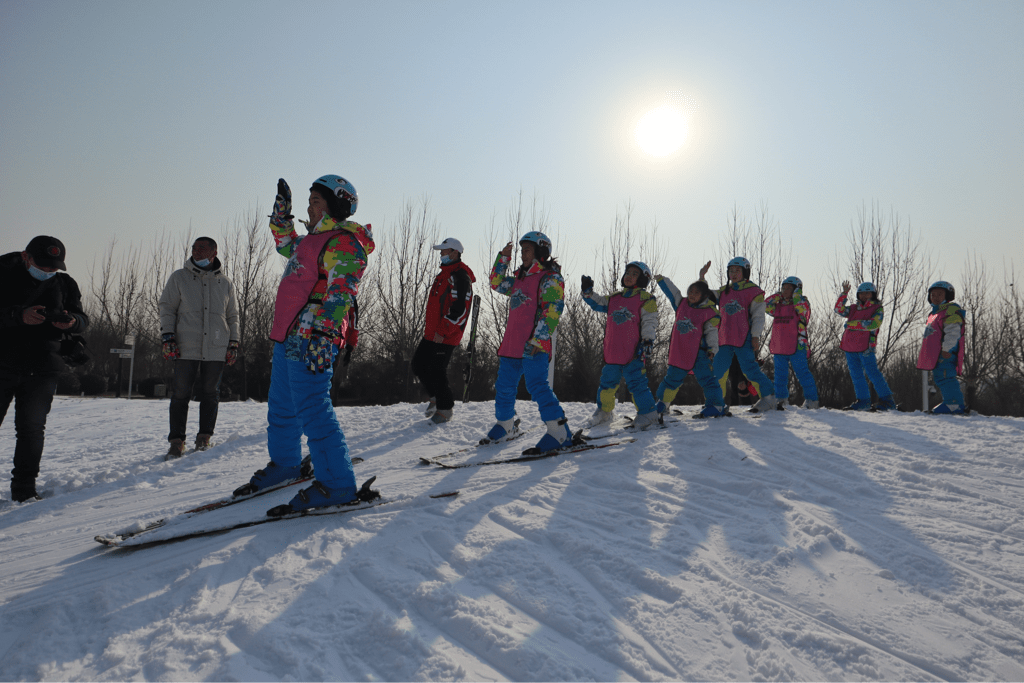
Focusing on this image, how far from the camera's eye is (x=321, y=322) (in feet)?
10.3

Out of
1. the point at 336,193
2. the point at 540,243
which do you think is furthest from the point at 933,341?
the point at 336,193

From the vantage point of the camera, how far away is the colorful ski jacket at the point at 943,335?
8.55m

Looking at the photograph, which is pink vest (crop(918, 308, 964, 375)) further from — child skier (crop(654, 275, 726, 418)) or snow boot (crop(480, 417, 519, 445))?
snow boot (crop(480, 417, 519, 445))

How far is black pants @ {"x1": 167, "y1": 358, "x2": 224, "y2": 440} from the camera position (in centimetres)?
551

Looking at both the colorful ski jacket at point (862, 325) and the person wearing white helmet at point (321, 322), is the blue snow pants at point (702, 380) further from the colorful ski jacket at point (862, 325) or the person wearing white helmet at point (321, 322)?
the person wearing white helmet at point (321, 322)

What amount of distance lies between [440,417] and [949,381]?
7849 mm

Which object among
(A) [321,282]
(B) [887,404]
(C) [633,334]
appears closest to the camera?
(A) [321,282]

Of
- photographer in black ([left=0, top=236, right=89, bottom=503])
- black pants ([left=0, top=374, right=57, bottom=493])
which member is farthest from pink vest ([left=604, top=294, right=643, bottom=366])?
black pants ([left=0, top=374, right=57, bottom=493])

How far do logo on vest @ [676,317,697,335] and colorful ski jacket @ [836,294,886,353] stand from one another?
3945mm

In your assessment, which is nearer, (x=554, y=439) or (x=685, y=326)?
(x=554, y=439)

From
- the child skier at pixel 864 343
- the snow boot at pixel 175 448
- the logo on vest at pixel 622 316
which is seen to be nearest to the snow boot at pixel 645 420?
the logo on vest at pixel 622 316

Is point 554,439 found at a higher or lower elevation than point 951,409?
lower

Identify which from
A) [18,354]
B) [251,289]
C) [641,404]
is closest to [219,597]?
[18,354]

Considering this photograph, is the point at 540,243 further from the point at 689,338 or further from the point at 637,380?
the point at 689,338
